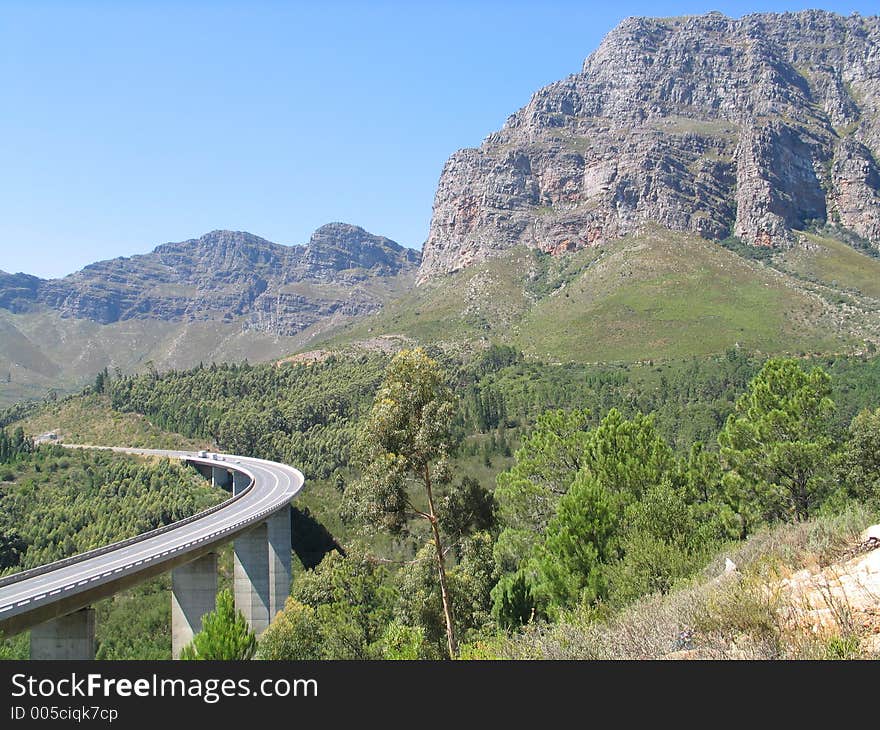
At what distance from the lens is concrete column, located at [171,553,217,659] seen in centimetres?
4038

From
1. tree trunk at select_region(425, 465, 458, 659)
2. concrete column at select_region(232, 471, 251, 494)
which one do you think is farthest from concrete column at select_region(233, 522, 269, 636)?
tree trunk at select_region(425, 465, 458, 659)

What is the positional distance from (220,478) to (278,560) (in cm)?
3132

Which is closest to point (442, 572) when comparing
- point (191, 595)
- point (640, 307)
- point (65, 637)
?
point (65, 637)

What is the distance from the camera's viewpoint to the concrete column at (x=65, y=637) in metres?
27.7

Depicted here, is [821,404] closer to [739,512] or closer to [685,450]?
[739,512]

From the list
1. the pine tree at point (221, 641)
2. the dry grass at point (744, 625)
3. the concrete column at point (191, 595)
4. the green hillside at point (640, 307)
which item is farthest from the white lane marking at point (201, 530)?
the green hillside at point (640, 307)

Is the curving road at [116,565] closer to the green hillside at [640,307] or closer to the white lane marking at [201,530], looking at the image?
the white lane marking at [201,530]

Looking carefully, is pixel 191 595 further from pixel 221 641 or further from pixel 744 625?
pixel 744 625

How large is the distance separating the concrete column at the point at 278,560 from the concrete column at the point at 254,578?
39 centimetres

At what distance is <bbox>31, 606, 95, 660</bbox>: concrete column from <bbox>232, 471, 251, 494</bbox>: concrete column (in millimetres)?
44873

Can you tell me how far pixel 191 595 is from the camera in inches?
1602

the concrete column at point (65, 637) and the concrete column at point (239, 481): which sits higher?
the concrete column at point (65, 637)

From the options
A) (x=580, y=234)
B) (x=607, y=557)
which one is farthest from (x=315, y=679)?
(x=580, y=234)

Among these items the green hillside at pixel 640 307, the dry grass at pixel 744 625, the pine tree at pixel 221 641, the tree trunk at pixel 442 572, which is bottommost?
the pine tree at pixel 221 641
